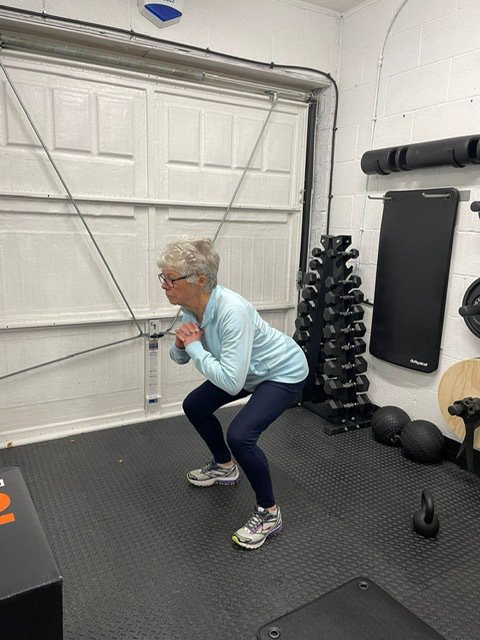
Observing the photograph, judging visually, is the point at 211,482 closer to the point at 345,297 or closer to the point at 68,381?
the point at 68,381

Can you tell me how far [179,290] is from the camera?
2.06 metres

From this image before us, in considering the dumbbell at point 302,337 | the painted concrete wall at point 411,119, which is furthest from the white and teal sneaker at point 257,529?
the dumbbell at point 302,337

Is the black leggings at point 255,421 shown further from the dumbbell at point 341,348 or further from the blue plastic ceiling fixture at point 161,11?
the blue plastic ceiling fixture at point 161,11

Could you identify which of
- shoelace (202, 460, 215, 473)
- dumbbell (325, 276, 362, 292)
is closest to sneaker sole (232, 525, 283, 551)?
shoelace (202, 460, 215, 473)

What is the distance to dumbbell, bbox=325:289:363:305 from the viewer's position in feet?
10.9

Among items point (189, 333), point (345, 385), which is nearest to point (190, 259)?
point (189, 333)

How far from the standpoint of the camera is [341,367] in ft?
11.1

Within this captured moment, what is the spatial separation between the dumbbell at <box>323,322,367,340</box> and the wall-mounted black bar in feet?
3.46

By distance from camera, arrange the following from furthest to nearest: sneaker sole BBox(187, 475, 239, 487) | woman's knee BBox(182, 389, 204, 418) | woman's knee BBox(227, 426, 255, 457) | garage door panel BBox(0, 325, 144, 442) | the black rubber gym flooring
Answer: garage door panel BBox(0, 325, 144, 442)
sneaker sole BBox(187, 475, 239, 487)
woman's knee BBox(182, 389, 204, 418)
woman's knee BBox(227, 426, 255, 457)
the black rubber gym flooring

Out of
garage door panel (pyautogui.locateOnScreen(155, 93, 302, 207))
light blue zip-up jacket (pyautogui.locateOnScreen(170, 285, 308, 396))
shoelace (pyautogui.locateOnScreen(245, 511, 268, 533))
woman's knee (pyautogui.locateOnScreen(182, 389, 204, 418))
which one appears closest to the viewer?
light blue zip-up jacket (pyautogui.locateOnScreen(170, 285, 308, 396))

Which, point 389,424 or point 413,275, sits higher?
point 413,275

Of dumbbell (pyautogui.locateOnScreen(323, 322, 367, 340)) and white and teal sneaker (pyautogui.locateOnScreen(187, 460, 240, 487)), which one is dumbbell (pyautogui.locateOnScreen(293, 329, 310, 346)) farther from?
white and teal sneaker (pyautogui.locateOnScreen(187, 460, 240, 487))

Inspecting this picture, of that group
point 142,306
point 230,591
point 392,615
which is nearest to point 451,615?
point 392,615

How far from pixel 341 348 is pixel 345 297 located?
352 millimetres
